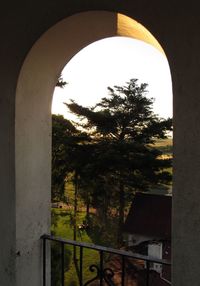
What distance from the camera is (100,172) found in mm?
14102

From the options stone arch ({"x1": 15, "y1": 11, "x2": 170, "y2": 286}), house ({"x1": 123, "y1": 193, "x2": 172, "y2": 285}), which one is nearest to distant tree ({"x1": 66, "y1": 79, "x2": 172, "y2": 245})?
house ({"x1": 123, "y1": 193, "x2": 172, "y2": 285})

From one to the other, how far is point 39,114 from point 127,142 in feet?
37.1

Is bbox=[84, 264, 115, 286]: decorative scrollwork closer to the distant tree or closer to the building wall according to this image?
the building wall

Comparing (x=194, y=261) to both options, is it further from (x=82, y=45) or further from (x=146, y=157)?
(x=146, y=157)

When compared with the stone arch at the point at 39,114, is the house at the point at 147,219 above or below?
below

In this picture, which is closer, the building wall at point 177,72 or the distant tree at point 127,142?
the building wall at point 177,72

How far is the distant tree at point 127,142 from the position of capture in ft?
44.5

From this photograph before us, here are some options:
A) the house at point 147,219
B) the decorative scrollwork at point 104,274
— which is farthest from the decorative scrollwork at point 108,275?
the house at point 147,219

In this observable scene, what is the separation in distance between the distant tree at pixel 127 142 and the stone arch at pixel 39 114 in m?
11.1

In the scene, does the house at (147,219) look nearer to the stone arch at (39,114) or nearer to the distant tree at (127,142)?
the distant tree at (127,142)

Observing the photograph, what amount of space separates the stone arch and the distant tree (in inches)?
437

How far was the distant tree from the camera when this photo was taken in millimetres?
13578

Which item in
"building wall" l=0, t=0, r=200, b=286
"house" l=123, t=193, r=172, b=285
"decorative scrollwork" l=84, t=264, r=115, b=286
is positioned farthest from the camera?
"house" l=123, t=193, r=172, b=285

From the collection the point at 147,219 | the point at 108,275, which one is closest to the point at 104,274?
the point at 108,275
